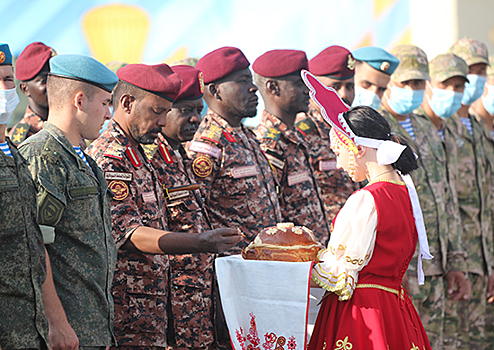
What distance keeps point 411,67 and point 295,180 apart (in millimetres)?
1863

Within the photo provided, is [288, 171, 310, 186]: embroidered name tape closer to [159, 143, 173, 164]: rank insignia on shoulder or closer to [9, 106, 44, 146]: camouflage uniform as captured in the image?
[159, 143, 173, 164]: rank insignia on shoulder

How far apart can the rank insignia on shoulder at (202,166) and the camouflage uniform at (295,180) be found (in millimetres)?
757

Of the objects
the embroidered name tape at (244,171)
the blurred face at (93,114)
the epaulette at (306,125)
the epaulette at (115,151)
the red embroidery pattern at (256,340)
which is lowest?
the red embroidery pattern at (256,340)

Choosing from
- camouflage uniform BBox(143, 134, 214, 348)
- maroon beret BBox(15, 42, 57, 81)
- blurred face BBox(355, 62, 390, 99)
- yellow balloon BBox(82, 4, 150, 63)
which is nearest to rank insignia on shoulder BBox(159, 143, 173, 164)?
camouflage uniform BBox(143, 134, 214, 348)

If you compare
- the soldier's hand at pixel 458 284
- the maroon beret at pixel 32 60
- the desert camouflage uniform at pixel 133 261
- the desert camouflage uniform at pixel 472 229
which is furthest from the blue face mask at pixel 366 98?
the desert camouflage uniform at pixel 133 261

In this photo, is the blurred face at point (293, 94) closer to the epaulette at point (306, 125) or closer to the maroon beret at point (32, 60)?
the epaulette at point (306, 125)

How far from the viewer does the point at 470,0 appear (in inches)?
466

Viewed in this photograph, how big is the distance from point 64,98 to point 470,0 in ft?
35.3

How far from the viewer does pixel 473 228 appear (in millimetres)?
6363

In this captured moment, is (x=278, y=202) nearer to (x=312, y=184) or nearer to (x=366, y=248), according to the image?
(x=312, y=184)

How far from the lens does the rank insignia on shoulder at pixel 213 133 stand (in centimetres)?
423

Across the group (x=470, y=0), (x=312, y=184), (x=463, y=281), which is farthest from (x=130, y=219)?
(x=470, y=0)

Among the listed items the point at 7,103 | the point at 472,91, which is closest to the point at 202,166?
the point at 7,103

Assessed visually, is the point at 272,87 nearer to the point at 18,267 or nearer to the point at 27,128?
the point at 27,128
